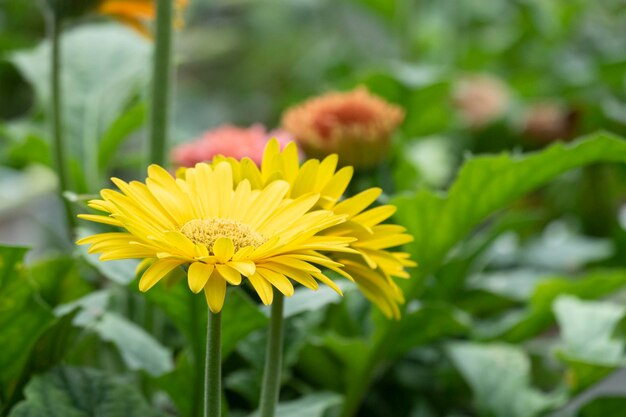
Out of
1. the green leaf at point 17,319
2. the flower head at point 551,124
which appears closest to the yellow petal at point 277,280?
the green leaf at point 17,319

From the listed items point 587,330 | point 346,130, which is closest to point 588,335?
point 587,330

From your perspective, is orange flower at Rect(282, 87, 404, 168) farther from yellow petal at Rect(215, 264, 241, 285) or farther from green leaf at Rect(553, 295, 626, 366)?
yellow petal at Rect(215, 264, 241, 285)

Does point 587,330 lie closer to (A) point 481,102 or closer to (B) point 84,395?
(B) point 84,395

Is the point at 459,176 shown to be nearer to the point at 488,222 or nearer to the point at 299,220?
the point at 299,220

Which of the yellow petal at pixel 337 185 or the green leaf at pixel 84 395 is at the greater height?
the yellow petal at pixel 337 185

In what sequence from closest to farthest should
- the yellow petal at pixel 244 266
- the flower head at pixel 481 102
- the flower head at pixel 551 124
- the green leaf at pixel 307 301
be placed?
the yellow petal at pixel 244 266 < the green leaf at pixel 307 301 < the flower head at pixel 551 124 < the flower head at pixel 481 102

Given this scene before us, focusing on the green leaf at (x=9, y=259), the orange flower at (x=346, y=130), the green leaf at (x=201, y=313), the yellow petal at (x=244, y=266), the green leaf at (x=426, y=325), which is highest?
the orange flower at (x=346, y=130)

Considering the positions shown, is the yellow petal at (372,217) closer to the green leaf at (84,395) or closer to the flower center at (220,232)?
the flower center at (220,232)

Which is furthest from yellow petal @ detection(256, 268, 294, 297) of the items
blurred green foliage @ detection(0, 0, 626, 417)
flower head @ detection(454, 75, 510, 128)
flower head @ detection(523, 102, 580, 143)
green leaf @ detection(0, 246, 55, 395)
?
A: flower head @ detection(454, 75, 510, 128)
